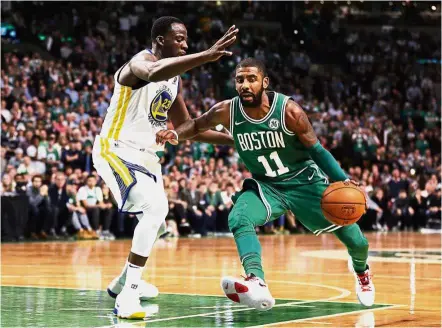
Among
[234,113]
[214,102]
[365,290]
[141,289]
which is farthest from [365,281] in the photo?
[214,102]

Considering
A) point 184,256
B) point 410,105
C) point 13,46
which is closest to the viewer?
point 184,256

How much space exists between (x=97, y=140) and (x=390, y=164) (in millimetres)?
19158

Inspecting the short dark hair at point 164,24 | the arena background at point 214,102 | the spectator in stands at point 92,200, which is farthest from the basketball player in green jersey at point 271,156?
the spectator in stands at point 92,200

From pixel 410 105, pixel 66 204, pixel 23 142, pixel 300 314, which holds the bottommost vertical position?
pixel 300 314

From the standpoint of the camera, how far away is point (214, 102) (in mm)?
25500

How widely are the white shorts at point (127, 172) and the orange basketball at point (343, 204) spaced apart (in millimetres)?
1337

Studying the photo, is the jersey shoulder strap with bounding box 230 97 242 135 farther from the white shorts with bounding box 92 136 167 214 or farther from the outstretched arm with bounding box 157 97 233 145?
the white shorts with bounding box 92 136 167 214

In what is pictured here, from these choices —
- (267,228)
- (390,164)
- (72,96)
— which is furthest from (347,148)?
(72,96)

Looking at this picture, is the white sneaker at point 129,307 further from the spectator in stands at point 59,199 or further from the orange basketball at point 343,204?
the spectator in stands at point 59,199

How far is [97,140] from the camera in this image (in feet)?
27.7

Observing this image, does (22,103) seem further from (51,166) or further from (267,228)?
(267,228)

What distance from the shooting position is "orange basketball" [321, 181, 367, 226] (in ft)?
25.1

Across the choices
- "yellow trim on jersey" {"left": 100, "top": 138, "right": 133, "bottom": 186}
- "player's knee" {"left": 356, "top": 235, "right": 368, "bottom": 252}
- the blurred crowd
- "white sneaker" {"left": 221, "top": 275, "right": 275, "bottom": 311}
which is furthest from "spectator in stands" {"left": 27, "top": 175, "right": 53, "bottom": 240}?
"white sneaker" {"left": 221, "top": 275, "right": 275, "bottom": 311}

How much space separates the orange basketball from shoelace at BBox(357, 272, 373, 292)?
87 centimetres
